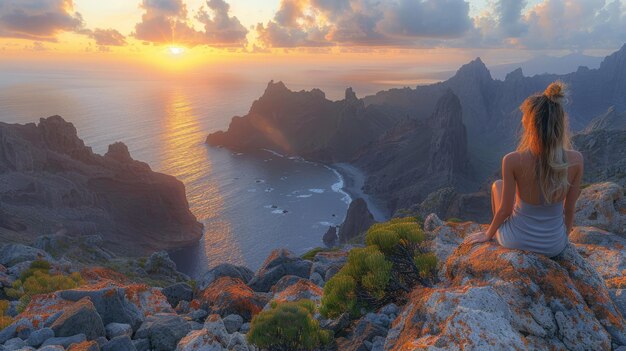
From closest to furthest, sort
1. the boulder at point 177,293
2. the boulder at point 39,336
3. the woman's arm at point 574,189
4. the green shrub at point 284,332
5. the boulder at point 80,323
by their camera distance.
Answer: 1. the woman's arm at point 574,189
2. the green shrub at point 284,332
3. the boulder at point 39,336
4. the boulder at point 80,323
5. the boulder at point 177,293

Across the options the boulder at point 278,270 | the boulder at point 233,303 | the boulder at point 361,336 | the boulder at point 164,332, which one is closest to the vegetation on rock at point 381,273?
the boulder at point 361,336

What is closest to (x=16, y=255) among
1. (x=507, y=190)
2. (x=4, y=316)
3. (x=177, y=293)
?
(x=4, y=316)

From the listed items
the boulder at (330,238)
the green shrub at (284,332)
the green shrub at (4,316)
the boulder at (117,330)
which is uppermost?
the green shrub at (284,332)

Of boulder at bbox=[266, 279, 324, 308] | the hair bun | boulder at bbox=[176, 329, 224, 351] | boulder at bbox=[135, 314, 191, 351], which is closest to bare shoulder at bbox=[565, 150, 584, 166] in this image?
the hair bun

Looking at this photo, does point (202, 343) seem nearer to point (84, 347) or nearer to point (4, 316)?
point (84, 347)

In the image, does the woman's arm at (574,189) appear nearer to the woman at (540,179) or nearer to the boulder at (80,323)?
the woman at (540,179)

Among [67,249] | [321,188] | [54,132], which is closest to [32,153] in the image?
[54,132]
